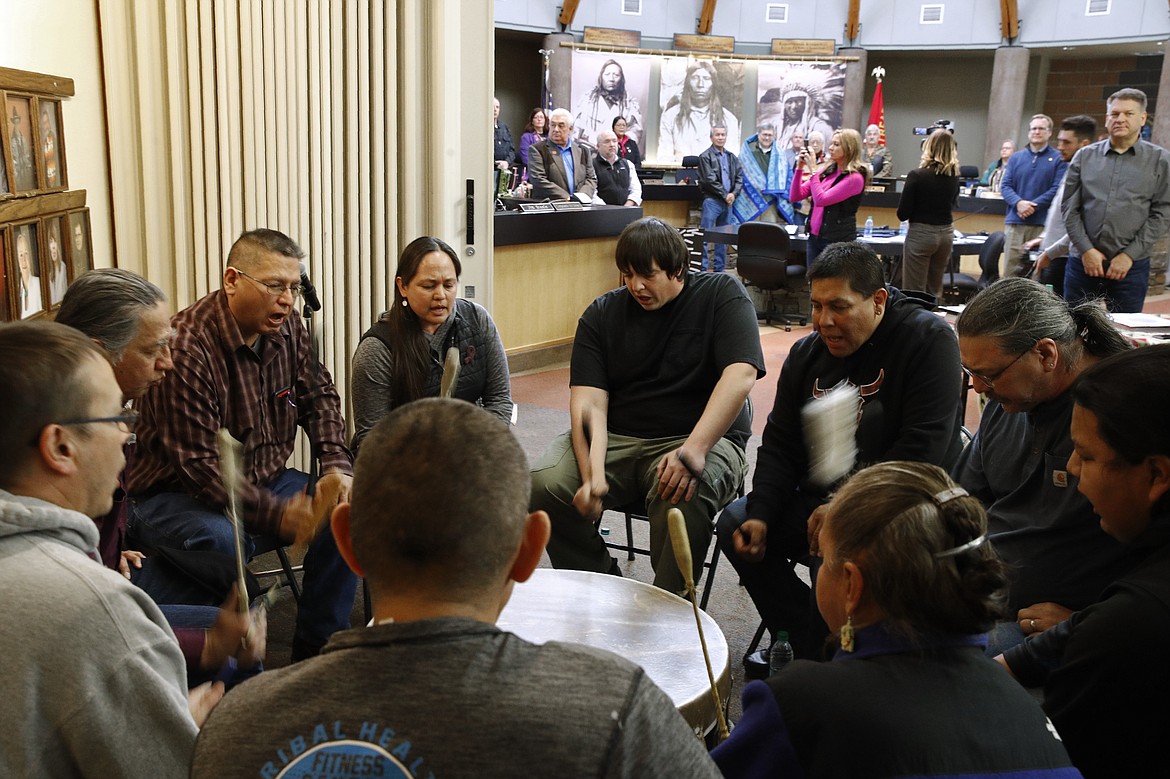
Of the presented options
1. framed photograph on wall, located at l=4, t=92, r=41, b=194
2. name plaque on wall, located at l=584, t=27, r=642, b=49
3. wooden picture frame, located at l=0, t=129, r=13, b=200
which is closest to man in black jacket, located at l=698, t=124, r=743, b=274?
name plaque on wall, located at l=584, t=27, r=642, b=49

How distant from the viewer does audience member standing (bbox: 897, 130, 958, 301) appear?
6949 mm

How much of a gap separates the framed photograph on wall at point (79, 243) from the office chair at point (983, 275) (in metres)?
6.05

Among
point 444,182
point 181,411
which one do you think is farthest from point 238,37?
point 181,411

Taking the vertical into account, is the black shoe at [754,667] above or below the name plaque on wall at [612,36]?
below

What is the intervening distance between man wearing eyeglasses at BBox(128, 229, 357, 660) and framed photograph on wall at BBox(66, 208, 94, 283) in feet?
1.37

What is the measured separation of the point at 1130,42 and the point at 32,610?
14.0 meters

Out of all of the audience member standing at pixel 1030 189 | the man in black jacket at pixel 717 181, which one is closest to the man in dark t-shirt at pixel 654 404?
the audience member standing at pixel 1030 189

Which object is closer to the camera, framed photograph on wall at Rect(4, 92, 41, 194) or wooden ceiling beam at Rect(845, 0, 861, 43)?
framed photograph on wall at Rect(4, 92, 41, 194)

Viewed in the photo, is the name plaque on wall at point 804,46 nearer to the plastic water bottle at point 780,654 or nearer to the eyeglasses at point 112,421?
the plastic water bottle at point 780,654

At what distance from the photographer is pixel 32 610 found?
1.21 meters

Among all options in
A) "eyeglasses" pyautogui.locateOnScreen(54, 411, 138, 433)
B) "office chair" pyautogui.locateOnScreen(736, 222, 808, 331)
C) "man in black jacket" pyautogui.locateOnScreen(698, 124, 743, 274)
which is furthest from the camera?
"man in black jacket" pyautogui.locateOnScreen(698, 124, 743, 274)

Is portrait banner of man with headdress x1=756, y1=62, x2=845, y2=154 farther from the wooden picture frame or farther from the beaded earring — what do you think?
the beaded earring

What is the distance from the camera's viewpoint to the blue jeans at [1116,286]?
5203 millimetres

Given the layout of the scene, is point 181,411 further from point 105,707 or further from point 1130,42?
point 1130,42
